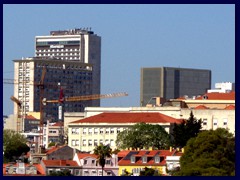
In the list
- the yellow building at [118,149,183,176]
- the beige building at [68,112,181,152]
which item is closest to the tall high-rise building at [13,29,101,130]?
the beige building at [68,112,181,152]

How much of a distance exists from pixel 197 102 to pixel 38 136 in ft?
49.3

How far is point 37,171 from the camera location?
5859cm

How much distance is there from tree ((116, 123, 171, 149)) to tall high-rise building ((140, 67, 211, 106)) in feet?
207

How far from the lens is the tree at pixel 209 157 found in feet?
148

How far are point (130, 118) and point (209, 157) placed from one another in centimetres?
5562

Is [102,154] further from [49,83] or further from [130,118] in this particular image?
[49,83]

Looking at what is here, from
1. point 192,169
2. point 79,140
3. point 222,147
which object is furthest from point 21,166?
point 79,140

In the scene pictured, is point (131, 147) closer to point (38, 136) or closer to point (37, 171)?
point (37, 171)

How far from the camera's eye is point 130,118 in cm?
10875

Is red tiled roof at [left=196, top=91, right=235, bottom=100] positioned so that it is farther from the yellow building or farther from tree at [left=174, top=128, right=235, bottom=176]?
tree at [left=174, top=128, right=235, bottom=176]

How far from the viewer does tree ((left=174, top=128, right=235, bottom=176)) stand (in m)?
45.1

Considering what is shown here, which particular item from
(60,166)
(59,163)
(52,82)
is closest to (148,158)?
(59,163)

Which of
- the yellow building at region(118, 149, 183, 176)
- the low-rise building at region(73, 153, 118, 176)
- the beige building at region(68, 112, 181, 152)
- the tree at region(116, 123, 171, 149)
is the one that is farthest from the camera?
the beige building at region(68, 112, 181, 152)

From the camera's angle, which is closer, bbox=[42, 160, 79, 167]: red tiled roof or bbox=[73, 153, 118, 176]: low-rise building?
bbox=[42, 160, 79, 167]: red tiled roof
